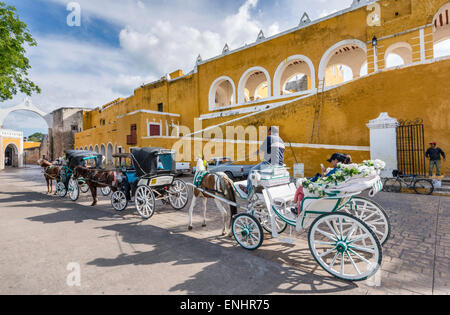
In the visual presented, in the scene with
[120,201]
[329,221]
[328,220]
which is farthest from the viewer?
[120,201]

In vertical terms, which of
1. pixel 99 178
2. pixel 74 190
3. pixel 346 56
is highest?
pixel 346 56

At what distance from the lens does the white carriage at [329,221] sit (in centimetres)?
284

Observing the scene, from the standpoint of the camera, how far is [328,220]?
10.3 ft

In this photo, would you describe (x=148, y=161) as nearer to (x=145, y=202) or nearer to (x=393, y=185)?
(x=145, y=202)

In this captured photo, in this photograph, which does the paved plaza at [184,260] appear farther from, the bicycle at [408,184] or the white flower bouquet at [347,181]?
the bicycle at [408,184]

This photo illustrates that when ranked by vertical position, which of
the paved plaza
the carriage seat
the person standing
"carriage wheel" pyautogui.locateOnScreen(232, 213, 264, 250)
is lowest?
the paved plaza

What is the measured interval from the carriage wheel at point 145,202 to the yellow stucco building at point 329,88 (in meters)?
6.31

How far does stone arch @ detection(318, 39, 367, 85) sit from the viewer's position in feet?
48.6

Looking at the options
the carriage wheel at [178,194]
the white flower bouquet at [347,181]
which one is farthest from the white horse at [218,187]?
the white flower bouquet at [347,181]

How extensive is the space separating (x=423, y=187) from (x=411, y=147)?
Answer: 84.4 inches

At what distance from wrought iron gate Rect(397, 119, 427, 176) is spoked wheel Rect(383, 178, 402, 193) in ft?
3.61

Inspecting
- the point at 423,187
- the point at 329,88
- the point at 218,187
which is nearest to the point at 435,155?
the point at 423,187

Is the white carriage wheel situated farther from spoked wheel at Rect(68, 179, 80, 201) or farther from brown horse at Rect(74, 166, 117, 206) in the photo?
brown horse at Rect(74, 166, 117, 206)

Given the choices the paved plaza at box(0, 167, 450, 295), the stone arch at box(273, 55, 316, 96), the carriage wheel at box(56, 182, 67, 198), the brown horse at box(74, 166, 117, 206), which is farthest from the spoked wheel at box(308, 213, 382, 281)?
the stone arch at box(273, 55, 316, 96)
